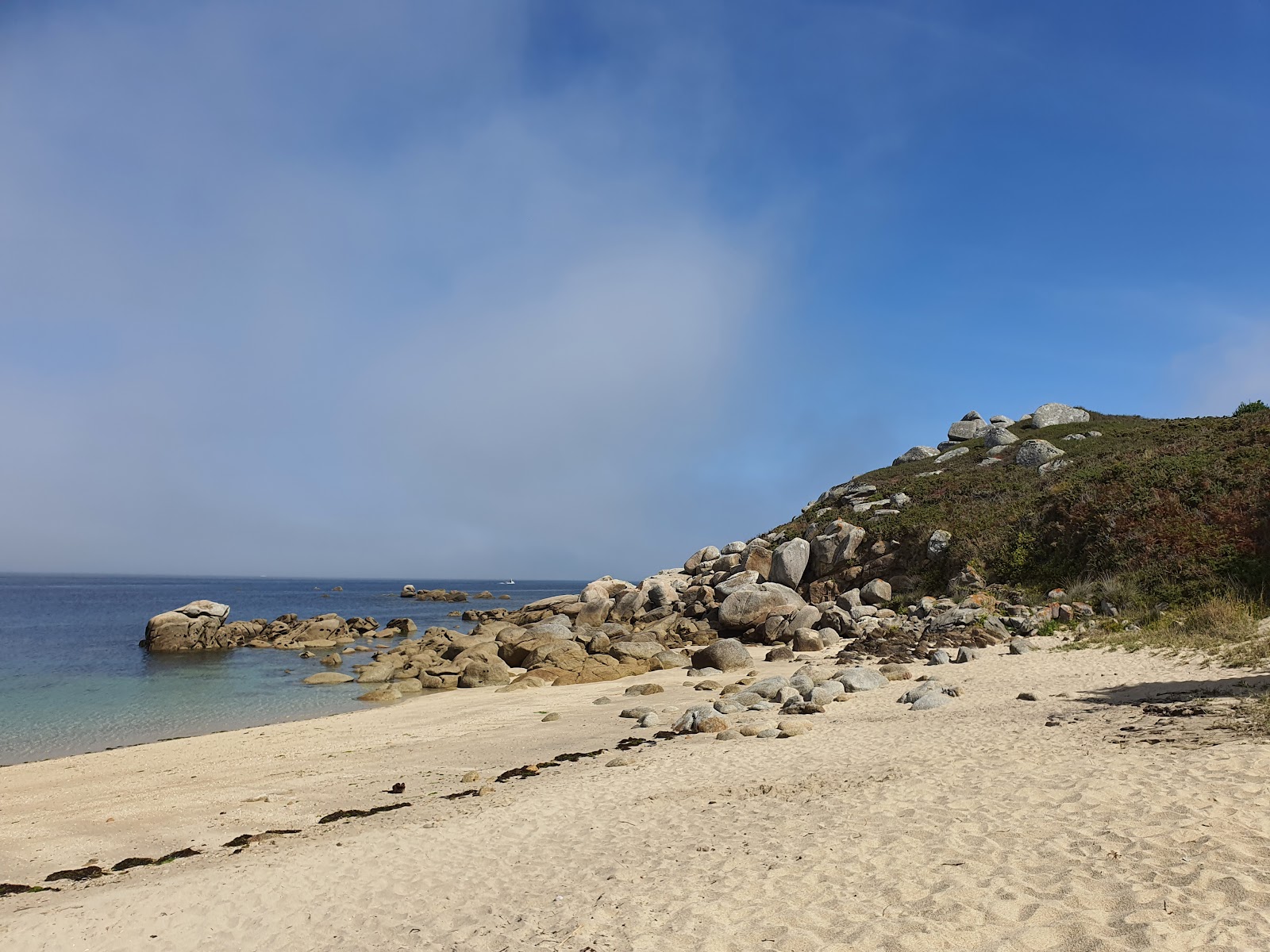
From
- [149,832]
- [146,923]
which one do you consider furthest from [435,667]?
[146,923]

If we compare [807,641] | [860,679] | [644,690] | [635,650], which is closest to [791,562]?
[807,641]

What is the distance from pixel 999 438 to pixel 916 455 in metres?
7.59

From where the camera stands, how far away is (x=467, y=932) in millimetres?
7078

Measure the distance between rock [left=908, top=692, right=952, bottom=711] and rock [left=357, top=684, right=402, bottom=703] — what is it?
16.5 m

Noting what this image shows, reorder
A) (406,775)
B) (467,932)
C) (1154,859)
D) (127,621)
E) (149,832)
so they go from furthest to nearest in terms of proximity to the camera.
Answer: (127,621), (406,775), (149,832), (467,932), (1154,859)

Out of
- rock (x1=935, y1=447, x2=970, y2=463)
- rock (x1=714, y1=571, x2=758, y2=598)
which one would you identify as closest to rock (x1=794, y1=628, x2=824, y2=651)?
rock (x1=714, y1=571, x2=758, y2=598)

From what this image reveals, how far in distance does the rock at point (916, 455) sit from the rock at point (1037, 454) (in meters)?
11.3

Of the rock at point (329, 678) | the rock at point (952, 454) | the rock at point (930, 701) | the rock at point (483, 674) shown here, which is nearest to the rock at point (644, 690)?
the rock at point (483, 674)

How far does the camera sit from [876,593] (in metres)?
31.5

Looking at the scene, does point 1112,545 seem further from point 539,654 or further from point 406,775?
point 406,775

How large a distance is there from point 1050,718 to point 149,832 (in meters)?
14.4

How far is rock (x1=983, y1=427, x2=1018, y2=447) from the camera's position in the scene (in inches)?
1822

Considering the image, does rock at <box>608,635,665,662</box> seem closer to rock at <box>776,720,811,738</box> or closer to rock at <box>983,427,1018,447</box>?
rock at <box>776,720,811,738</box>

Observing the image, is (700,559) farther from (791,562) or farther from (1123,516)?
(1123,516)
